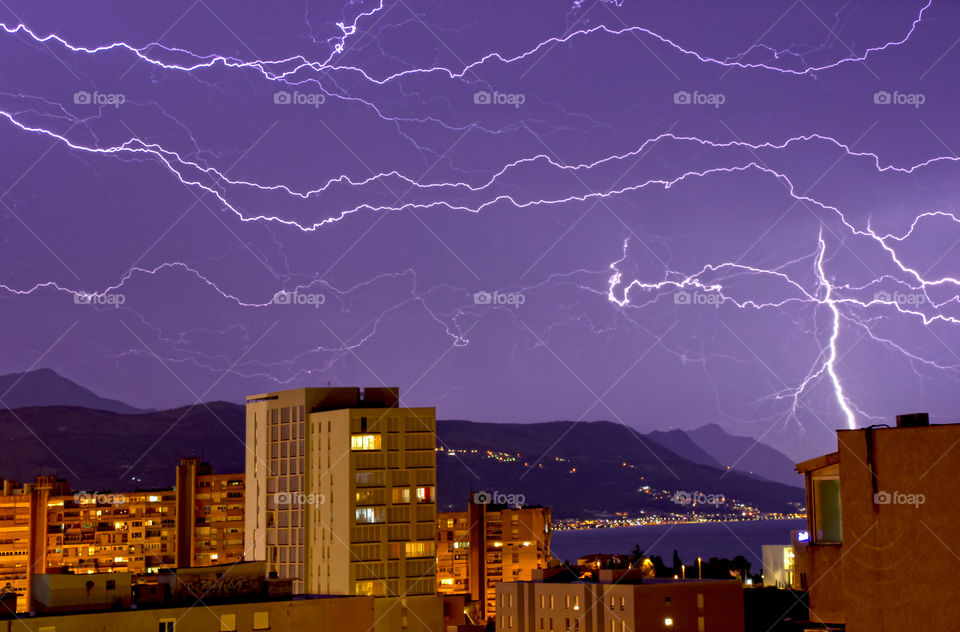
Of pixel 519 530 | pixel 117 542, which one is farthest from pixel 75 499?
pixel 519 530

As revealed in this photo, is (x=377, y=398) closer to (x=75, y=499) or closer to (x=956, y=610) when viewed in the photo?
(x=956, y=610)

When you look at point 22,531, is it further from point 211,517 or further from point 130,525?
point 211,517

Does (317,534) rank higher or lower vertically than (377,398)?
lower

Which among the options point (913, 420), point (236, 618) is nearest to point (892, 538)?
point (913, 420)

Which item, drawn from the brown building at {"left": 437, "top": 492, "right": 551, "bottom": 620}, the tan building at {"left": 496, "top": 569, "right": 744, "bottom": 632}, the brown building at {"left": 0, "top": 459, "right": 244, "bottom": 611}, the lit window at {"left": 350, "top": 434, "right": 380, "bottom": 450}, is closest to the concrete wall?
the tan building at {"left": 496, "top": 569, "right": 744, "bottom": 632}

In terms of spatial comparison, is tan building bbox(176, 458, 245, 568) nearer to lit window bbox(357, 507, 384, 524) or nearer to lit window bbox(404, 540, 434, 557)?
lit window bbox(357, 507, 384, 524)

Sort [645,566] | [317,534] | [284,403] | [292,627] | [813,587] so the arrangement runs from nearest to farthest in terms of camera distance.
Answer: [813,587], [292,627], [317,534], [284,403], [645,566]

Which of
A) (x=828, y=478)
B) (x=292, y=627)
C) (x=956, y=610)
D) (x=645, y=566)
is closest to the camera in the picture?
(x=956, y=610)
